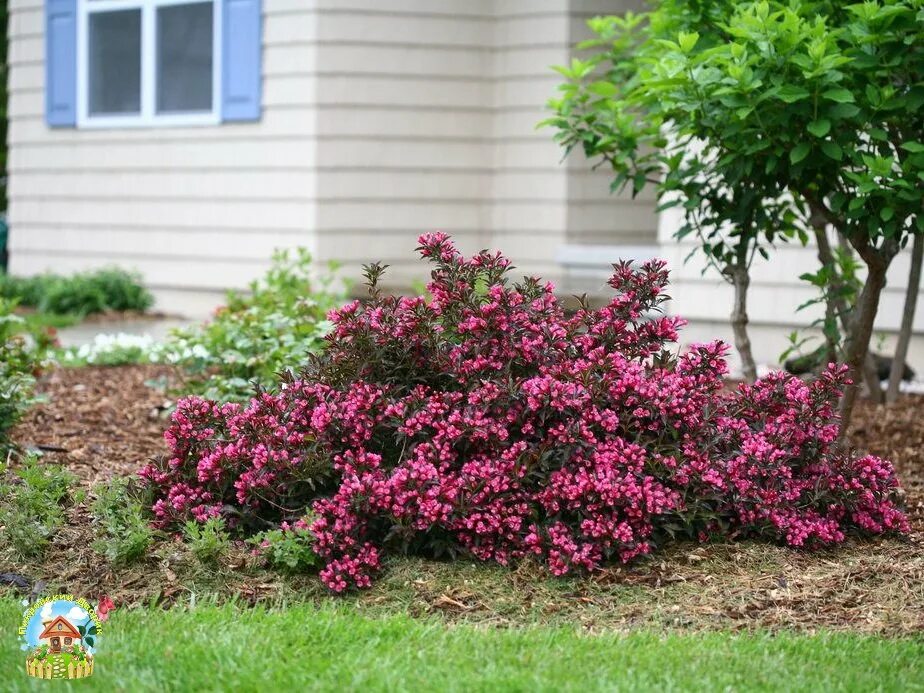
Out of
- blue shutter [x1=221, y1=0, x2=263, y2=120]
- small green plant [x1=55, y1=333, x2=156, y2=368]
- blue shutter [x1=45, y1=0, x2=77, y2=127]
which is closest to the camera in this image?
small green plant [x1=55, y1=333, x2=156, y2=368]

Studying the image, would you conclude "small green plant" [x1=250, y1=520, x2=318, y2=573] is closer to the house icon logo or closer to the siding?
the house icon logo

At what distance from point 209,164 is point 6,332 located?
259 inches

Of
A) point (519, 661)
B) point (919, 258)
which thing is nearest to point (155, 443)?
point (519, 661)

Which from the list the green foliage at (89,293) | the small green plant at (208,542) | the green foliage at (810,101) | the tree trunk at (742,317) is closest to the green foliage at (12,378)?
the small green plant at (208,542)

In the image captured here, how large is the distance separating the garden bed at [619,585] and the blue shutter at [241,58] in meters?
8.47

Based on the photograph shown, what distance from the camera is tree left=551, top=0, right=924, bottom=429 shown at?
5160 millimetres

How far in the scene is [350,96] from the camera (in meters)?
12.6

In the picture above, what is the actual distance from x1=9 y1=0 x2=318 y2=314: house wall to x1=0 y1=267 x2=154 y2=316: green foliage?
45 centimetres

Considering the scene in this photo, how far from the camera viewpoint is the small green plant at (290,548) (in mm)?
4352

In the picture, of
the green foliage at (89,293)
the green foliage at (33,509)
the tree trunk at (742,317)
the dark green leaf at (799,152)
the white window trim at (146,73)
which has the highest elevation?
the white window trim at (146,73)

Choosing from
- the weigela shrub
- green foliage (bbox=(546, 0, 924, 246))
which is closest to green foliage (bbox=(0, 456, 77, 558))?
the weigela shrub

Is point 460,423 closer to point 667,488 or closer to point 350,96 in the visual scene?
point 667,488

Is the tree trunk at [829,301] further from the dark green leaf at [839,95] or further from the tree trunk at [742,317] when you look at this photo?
the dark green leaf at [839,95]

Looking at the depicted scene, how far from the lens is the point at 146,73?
1392cm
